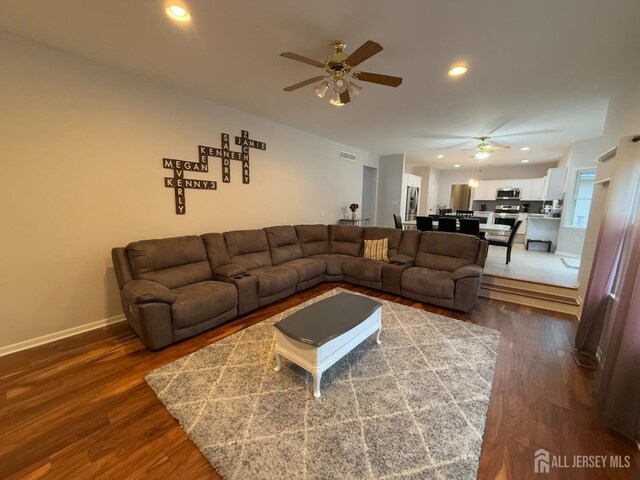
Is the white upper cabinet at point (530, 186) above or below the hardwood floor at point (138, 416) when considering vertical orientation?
above

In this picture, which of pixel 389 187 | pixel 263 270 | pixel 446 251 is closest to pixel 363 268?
pixel 446 251

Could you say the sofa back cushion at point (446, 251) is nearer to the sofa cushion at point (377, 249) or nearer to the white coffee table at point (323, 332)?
the sofa cushion at point (377, 249)

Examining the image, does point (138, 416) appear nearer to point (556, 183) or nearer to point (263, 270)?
point (263, 270)

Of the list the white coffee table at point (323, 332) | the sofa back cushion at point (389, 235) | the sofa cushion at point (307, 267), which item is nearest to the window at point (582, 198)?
the sofa back cushion at point (389, 235)

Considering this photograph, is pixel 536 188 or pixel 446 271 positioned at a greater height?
pixel 536 188

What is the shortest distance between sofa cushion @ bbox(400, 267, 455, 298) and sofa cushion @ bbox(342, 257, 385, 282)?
15.9 inches

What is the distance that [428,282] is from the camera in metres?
3.52

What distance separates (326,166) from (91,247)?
4.31 m

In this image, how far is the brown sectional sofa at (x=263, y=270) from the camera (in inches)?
98.5

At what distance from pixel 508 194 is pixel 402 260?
6.97m

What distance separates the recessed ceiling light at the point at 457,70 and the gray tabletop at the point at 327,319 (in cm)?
249

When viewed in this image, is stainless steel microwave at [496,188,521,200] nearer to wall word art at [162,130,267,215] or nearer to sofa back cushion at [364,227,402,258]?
sofa back cushion at [364,227,402,258]

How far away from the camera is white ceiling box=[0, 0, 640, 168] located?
5.89 ft

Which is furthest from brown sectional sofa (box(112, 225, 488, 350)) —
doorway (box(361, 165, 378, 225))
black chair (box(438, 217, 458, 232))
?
doorway (box(361, 165, 378, 225))
